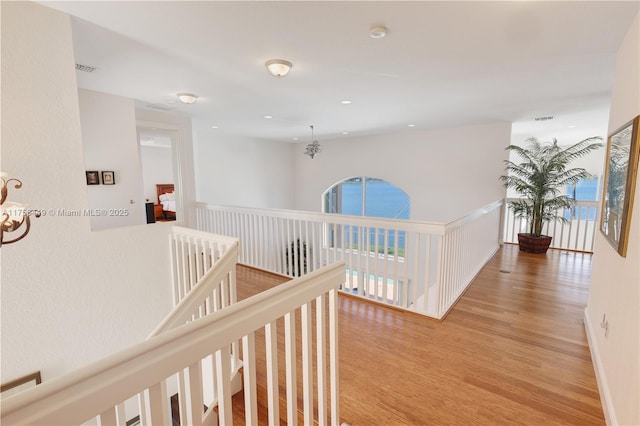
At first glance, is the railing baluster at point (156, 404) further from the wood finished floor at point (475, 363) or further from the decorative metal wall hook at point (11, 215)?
the decorative metal wall hook at point (11, 215)

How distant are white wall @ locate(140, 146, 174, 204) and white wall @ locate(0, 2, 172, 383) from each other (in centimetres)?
620

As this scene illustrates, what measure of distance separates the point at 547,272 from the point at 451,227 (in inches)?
98.8

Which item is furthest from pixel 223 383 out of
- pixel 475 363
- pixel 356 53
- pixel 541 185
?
pixel 541 185

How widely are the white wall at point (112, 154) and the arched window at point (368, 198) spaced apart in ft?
16.3

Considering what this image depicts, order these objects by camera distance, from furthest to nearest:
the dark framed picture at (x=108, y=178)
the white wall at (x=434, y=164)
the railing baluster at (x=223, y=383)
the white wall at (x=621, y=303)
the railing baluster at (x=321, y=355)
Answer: the white wall at (x=434, y=164) < the dark framed picture at (x=108, y=178) < the white wall at (x=621, y=303) < the railing baluster at (x=321, y=355) < the railing baluster at (x=223, y=383)

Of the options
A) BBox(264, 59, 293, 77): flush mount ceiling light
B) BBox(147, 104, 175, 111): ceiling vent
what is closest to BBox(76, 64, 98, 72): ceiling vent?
BBox(147, 104, 175, 111): ceiling vent

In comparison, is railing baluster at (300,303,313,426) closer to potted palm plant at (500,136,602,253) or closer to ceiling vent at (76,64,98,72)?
ceiling vent at (76,64,98,72)

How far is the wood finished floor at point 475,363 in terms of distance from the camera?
1.78 meters

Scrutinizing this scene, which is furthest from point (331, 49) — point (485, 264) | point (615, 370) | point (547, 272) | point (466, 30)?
point (547, 272)

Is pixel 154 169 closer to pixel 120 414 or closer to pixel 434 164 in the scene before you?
pixel 434 164

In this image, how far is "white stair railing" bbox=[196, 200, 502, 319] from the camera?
2.93 metres

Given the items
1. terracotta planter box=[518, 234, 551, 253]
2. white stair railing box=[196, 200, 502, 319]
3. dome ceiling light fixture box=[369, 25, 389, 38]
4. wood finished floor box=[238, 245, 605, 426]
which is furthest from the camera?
terracotta planter box=[518, 234, 551, 253]

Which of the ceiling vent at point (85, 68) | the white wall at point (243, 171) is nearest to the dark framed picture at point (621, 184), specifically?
the ceiling vent at point (85, 68)

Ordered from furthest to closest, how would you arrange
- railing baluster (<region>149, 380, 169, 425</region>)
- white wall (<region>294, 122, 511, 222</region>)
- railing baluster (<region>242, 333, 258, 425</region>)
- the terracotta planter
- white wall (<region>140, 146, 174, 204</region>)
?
white wall (<region>140, 146, 174, 204</region>) < white wall (<region>294, 122, 511, 222</region>) < the terracotta planter < railing baluster (<region>242, 333, 258, 425</region>) < railing baluster (<region>149, 380, 169, 425</region>)
